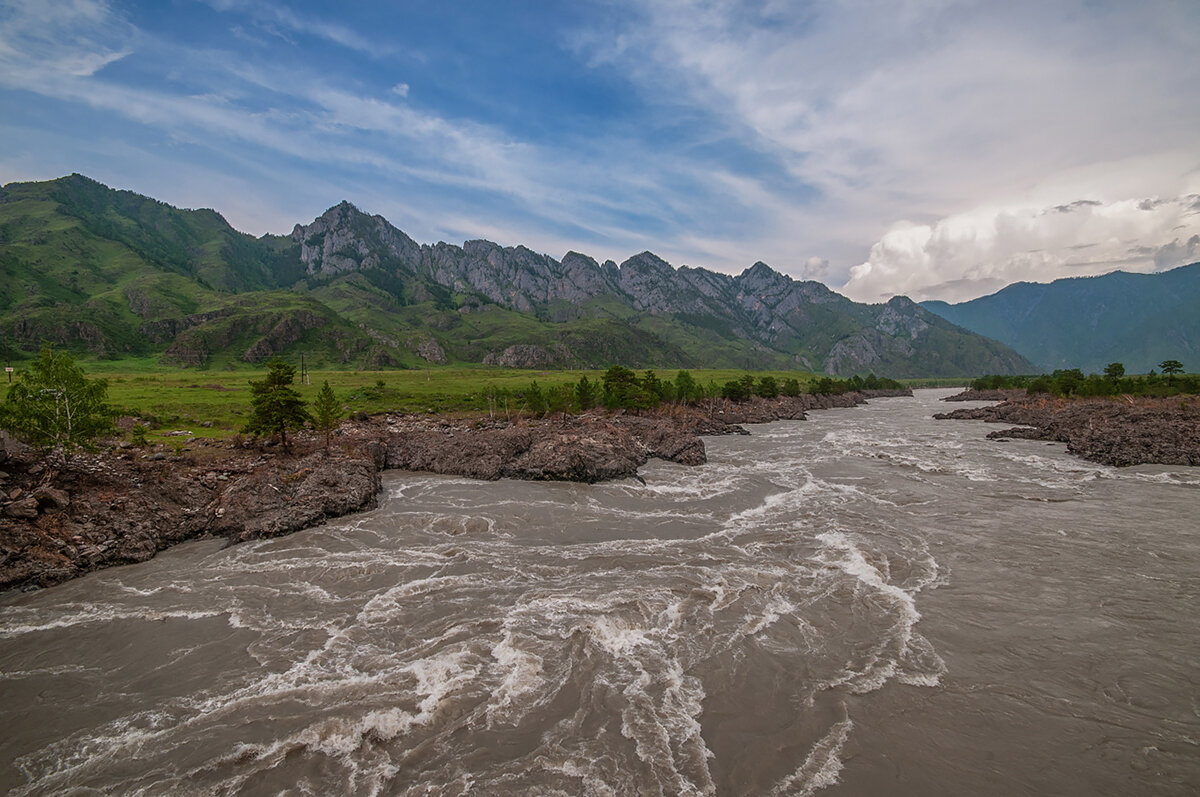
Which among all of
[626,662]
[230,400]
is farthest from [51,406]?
[230,400]

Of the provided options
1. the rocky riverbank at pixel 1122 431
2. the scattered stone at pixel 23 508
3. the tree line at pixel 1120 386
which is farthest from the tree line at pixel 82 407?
the tree line at pixel 1120 386

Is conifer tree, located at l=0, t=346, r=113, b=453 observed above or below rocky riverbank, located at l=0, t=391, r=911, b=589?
above

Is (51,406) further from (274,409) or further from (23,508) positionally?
(274,409)

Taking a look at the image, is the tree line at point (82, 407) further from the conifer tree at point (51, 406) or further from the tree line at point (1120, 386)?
the tree line at point (1120, 386)

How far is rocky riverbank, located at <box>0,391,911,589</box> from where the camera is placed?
22812mm

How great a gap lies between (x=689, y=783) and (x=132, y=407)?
8056 centimetres

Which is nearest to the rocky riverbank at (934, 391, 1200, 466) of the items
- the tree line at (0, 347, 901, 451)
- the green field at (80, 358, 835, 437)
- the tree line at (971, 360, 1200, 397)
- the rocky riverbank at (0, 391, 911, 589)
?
the tree line at (971, 360, 1200, 397)

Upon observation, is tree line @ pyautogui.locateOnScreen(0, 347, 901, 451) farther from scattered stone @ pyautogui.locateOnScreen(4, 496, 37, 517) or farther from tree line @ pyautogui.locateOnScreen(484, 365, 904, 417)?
scattered stone @ pyautogui.locateOnScreen(4, 496, 37, 517)

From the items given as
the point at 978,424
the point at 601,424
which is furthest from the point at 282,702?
the point at 978,424

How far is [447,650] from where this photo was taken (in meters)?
16.4

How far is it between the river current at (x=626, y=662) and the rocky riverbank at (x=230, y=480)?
75.3 inches

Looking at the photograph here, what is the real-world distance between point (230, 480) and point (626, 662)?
33240mm

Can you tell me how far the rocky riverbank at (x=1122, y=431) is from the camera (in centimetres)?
4703

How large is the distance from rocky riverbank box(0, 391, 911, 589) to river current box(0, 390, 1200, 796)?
6.27ft
